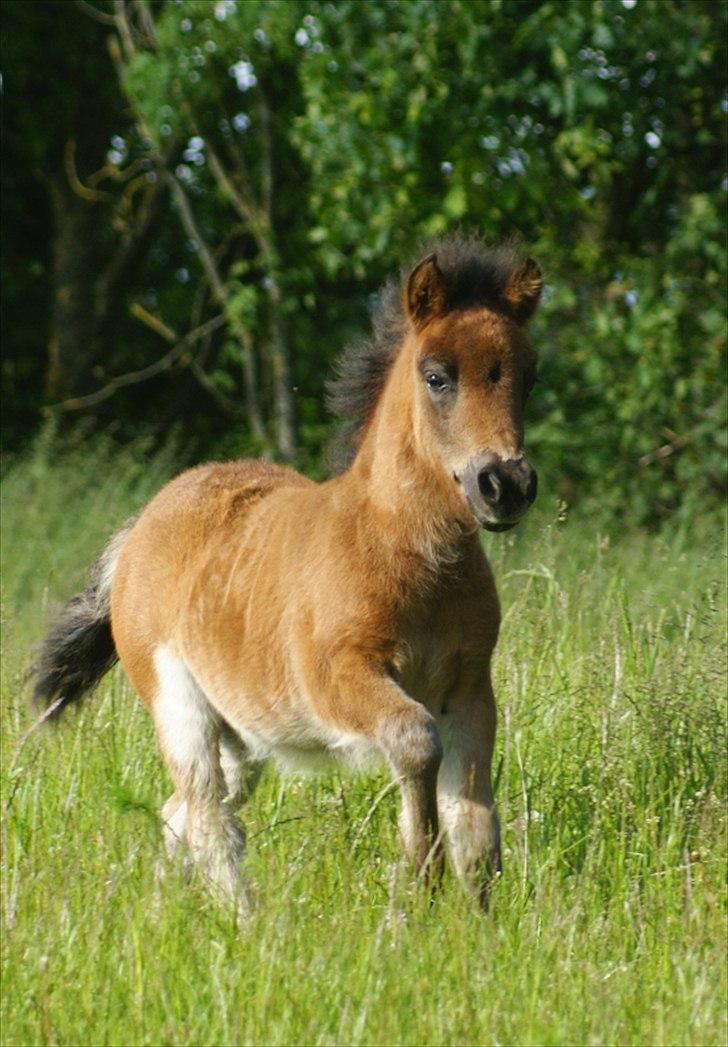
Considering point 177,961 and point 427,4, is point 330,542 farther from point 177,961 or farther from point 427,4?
point 427,4

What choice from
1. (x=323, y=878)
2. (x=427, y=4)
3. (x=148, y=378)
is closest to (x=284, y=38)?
(x=427, y=4)

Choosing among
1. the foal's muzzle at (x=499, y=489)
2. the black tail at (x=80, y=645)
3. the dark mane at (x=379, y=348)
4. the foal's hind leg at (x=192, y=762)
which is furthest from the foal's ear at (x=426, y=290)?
the black tail at (x=80, y=645)

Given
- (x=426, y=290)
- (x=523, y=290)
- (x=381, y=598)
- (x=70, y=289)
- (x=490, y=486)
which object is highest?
(x=426, y=290)

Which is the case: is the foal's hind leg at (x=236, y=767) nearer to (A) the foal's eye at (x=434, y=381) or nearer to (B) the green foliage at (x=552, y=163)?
(A) the foal's eye at (x=434, y=381)

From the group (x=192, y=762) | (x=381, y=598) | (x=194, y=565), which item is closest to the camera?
(x=381, y=598)

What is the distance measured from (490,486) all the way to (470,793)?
87 centimetres

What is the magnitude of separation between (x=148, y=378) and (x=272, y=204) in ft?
16.6

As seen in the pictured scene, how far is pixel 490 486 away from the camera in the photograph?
4445 mm

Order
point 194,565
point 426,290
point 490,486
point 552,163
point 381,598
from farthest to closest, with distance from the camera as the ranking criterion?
1. point 552,163
2. point 194,565
3. point 426,290
4. point 381,598
5. point 490,486

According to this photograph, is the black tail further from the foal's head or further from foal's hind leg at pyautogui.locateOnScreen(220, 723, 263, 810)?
the foal's head

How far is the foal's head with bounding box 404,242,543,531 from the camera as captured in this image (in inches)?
175

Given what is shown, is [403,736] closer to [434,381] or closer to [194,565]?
[434,381]

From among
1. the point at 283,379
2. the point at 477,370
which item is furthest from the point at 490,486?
the point at 283,379

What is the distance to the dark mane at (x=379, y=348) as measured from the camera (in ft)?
16.3
